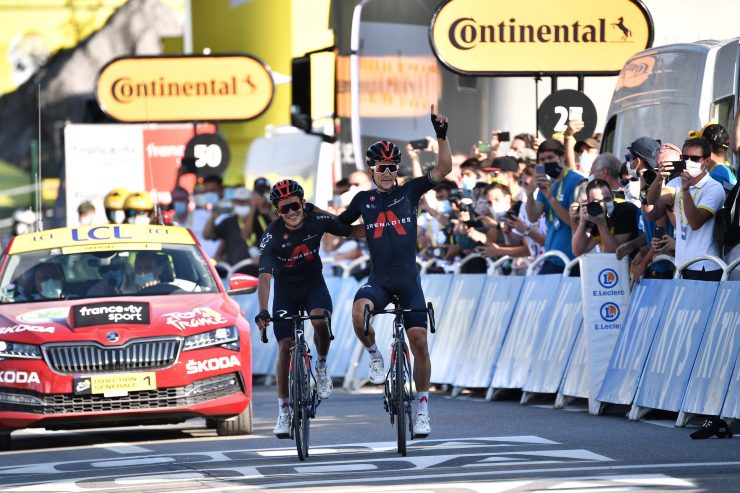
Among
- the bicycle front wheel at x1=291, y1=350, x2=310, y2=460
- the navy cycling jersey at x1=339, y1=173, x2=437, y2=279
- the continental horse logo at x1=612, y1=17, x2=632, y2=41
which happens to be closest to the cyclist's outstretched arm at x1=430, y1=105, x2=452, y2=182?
the navy cycling jersey at x1=339, y1=173, x2=437, y2=279

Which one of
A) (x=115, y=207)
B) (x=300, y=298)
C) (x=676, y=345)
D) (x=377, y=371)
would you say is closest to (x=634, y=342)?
(x=676, y=345)

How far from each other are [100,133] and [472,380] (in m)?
16.7

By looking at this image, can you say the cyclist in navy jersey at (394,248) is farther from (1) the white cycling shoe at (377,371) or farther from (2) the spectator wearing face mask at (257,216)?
(2) the spectator wearing face mask at (257,216)

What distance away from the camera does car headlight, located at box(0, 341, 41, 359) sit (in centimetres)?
1480

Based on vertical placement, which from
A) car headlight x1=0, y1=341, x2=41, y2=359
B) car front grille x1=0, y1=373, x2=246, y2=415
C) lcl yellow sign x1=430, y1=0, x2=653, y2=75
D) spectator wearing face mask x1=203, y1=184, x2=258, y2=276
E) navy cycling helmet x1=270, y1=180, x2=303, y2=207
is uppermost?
lcl yellow sign x1=430, y1=0, x2=653, y2=75

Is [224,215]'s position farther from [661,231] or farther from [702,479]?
[702,479]

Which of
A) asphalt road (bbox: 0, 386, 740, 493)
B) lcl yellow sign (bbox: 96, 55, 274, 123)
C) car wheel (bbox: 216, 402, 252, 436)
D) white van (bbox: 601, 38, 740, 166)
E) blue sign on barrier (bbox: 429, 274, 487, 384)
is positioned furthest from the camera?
lcl yellow sign (bbox: 96, 55, 274, 123)

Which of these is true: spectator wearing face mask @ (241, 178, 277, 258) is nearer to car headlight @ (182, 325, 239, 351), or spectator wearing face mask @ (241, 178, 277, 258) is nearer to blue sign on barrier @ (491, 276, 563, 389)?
blue sign on barrier @ (491, 276, 563, 389)

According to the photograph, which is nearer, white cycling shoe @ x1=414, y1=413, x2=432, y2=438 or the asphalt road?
the asphalt road

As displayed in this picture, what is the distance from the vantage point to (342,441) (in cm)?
1442

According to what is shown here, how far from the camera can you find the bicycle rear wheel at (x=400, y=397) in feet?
42.7

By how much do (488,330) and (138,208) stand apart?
15.7 feet

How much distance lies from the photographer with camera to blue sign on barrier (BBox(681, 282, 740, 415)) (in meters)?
2.08

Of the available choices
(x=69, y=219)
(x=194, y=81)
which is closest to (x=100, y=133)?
(x=69, y=219)
